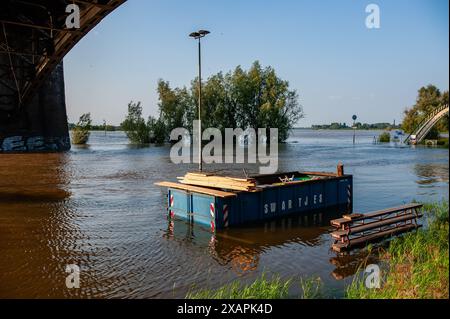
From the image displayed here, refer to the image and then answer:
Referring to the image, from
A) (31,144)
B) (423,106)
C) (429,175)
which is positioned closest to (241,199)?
(429,175)

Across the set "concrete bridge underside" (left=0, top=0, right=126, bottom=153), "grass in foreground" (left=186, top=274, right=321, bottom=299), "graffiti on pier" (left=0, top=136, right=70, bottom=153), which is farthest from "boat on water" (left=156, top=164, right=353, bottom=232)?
"graffiti on pier" (left=0, top=136, right=70, bottom=153)

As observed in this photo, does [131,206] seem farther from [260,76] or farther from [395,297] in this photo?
[260,76]

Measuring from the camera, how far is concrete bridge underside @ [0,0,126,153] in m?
32.3

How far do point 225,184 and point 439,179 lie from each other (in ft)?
63.3

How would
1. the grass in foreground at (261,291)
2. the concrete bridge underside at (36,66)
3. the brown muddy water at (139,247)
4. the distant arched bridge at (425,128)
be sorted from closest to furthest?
the grass in foreground at (261,291)
the brown muddy water at (139,247)
the concrete bridge underside at (36,66)
the distant arched bridge at (425,128)

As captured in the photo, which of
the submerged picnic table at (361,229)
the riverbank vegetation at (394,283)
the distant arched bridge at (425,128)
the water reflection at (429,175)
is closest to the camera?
the riverbank vegetation at (394,283)

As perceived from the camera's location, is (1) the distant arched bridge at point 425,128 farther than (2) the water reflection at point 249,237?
Yes

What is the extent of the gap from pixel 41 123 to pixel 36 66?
1095cm

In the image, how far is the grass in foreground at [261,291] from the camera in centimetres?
802

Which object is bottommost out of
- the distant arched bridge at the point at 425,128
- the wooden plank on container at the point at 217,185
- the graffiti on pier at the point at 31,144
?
the wooden plank on container at the point at 217,185

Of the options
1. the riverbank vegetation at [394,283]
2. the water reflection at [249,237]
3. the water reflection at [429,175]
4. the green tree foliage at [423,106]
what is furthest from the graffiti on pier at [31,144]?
the green tree foliage at [423,106]

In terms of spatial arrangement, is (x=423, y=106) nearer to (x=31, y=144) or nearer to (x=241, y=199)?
(x=31, y=144)

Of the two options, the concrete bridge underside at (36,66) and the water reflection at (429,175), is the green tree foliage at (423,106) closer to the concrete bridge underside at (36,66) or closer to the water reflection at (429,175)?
the water reflection at (429,175)

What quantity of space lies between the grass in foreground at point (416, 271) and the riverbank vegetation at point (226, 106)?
69.6 m
